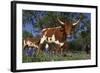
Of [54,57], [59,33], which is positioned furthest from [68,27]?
[54,57]

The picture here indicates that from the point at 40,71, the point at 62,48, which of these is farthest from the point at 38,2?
the point at 40,71

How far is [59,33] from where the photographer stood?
74.5 inches

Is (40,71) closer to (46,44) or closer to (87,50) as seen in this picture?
(46,44)

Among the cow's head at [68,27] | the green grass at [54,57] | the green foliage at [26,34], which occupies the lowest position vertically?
the green grass at [54,57]

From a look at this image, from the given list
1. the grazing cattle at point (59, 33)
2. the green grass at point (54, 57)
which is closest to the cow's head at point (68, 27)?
the grazing cattle at point (59, 33)

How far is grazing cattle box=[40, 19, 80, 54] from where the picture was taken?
184 cm

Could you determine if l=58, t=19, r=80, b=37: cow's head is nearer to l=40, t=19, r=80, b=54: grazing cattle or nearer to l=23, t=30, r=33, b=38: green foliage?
l=40, t=19, r=80, b=54: grazing cattle

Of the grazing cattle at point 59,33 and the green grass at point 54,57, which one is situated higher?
the grazing cattle at point 59,33

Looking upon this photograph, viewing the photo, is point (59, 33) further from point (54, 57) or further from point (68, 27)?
point (54, 57)

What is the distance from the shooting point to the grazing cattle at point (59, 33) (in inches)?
72.4

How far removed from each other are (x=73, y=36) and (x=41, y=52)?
1.03 feet

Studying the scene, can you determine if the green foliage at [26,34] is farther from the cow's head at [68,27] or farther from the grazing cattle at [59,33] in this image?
the cow's head at [68,27]

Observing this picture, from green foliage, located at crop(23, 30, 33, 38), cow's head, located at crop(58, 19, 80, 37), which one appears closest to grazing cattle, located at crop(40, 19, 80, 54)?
cow's head, located at crop(58, 19, 80, 37)

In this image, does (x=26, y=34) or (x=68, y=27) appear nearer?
(x=26, y=34)
